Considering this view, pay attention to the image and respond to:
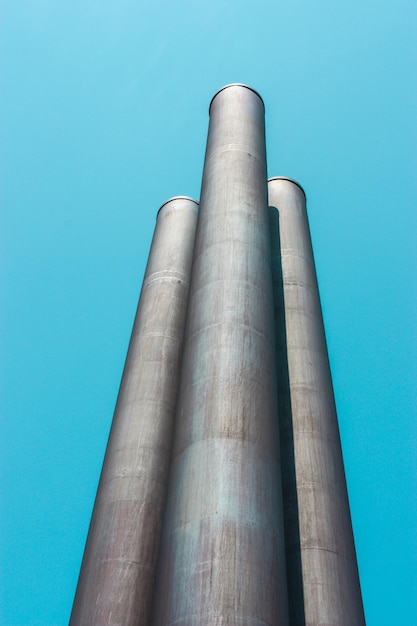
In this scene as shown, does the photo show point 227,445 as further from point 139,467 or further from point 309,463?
point 139,467

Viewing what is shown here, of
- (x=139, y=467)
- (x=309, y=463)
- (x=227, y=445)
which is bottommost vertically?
(x=227, y=445)

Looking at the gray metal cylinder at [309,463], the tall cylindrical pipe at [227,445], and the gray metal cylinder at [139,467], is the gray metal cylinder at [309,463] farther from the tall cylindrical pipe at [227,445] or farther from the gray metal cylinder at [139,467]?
the gray metal cylinder at [139,467]

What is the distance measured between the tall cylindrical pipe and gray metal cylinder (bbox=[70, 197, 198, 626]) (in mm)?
3175

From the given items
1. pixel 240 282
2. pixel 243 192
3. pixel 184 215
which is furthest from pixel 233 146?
pixel 240 282

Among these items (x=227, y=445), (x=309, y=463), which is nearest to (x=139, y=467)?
(x=309, y=463)

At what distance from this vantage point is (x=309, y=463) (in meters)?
15.6

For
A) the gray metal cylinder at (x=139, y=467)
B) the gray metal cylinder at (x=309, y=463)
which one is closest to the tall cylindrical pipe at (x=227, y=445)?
the gray metal cylinder at (x=309, y=463)

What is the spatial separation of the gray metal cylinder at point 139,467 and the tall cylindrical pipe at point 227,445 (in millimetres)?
3175

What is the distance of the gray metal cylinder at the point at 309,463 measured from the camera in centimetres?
1350

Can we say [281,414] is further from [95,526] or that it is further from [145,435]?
[95,526]

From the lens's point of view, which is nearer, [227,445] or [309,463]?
[227,445]

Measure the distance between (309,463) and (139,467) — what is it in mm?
4210

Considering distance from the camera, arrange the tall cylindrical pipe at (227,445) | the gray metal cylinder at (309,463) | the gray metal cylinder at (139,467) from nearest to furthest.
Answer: the tall cylindrical pipe at (227,445)
the gray metal cylinder at (309,463)
the gray metal cylinder at (139,467)

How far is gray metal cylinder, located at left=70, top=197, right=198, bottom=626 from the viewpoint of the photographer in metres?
14.3
